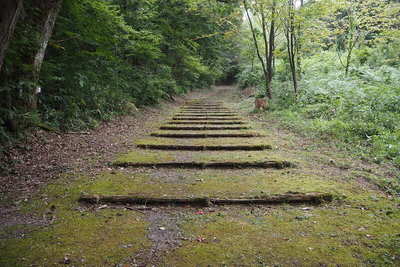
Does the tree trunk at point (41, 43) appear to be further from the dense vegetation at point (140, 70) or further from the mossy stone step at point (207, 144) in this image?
the mossy stone step at point (207, 144)

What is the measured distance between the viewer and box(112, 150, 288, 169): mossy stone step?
14.8ft

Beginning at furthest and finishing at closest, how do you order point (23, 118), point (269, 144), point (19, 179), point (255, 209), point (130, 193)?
point (269, 144) → point (23, 118) → point (19, 179) → point (130, 193) → point (255, 209)

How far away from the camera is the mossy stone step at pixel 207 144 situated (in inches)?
216

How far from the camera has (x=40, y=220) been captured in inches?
110

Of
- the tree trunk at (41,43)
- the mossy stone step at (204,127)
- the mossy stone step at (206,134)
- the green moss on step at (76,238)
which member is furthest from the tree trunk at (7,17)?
the mossy stone step at (204,127)

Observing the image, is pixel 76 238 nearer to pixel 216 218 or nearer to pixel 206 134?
pixel 216 218

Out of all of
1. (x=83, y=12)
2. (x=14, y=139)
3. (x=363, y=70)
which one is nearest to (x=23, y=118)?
(x=14, y=139)

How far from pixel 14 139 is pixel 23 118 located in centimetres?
51

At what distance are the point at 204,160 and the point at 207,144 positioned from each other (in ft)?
3.33

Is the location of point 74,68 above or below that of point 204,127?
above

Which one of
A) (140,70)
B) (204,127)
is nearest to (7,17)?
(204,127)

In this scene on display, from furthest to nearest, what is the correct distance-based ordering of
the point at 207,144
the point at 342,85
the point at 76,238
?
the point at 342,85, the point at 207,144, the point at 76,238

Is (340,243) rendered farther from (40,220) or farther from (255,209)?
(40,220)

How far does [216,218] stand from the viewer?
9.33 feet
